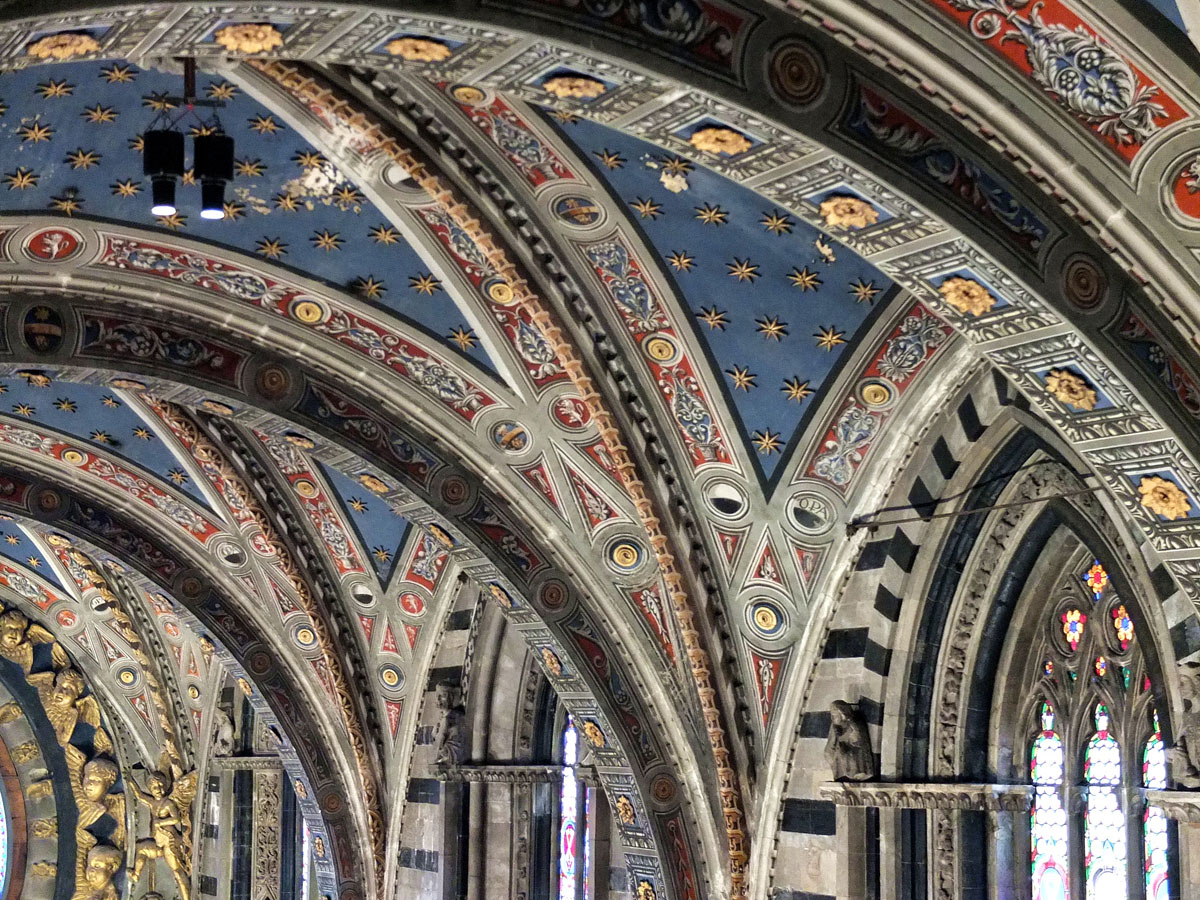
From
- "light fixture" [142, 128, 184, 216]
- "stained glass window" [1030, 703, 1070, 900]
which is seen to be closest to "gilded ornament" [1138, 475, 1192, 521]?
"stained glass window" [1030, 703, 1070, 900]

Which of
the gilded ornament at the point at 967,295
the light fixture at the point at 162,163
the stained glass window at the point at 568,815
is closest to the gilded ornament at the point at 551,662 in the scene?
the stained glass window at the point at 568,815

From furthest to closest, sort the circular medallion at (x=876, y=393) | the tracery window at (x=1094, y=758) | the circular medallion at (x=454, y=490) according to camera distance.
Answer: the circular medallion at (x=454, y=490)
the circular medallion at (x=876, y=393)
the tracery window at (x=1094, y=758)

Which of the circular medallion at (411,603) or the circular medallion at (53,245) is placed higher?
the circular medallion at (53,245)

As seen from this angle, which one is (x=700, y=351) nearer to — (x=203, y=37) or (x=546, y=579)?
(x=546, y=579)

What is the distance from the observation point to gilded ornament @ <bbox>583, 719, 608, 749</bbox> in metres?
13.5

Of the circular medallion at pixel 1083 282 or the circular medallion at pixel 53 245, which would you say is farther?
the circular medallion at pixel 53 245

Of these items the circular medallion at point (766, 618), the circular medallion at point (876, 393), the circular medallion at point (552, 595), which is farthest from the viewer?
the circular medallion at point (552, 595)

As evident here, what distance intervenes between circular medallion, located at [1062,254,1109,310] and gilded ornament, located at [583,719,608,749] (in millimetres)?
6665

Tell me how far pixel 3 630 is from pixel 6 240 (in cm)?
1540

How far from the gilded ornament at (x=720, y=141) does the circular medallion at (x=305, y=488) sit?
8.44 meters

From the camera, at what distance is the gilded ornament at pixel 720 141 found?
7.84 meters

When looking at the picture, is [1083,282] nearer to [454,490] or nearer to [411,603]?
[454,490]

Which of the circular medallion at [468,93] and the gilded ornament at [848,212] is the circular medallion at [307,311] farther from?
the gilded ornament at [848,212]

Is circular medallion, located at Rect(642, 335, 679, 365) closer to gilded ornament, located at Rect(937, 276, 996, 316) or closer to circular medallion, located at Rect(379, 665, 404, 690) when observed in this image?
gilded ornament, located at Rect(937, 276, 996, 316)
